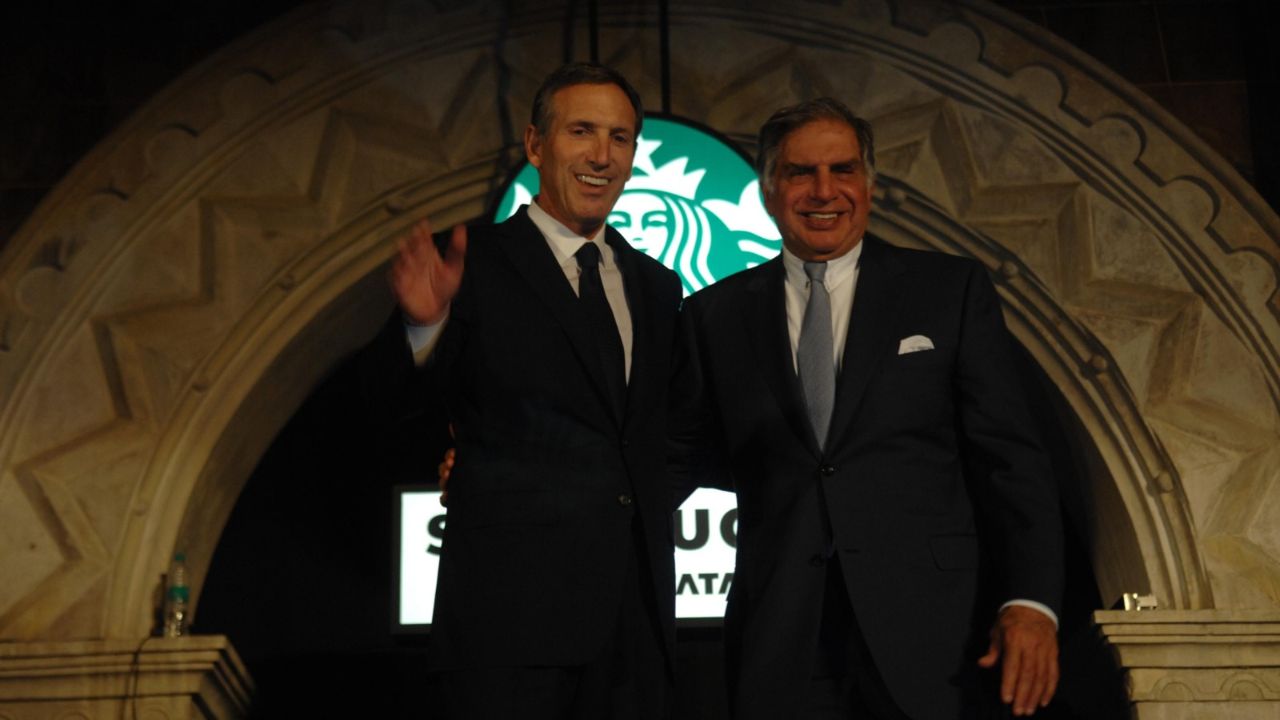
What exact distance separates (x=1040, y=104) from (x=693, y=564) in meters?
1.57

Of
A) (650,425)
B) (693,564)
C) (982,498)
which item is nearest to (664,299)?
(650,425)

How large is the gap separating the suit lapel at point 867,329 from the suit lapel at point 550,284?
343mm

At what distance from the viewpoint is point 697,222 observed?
4.93 meters

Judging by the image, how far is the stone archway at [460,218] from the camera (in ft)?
15.5

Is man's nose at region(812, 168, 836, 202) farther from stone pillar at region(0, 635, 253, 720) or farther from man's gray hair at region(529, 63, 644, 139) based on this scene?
stone pillar at region(0, 635, 253, 720)

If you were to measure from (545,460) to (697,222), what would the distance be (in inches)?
94.8

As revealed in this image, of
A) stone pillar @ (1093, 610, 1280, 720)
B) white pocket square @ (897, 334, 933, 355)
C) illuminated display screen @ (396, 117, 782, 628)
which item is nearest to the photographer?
white pocket square @ (897, 334, 933, 355)

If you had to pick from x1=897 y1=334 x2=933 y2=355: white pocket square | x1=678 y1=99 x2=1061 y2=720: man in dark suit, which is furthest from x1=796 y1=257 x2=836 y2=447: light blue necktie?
x1=897 y1=334 x2=933 y2=355: white pocket square

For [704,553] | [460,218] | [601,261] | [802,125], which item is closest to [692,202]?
[460,218]

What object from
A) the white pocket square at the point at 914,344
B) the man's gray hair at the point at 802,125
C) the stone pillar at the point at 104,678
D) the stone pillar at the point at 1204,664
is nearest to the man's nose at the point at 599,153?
the man's gray hair at the point at 802,125

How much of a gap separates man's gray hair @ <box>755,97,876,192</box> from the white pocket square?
0.95ft

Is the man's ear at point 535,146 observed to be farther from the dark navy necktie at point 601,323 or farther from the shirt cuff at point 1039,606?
the shirt cuff at point 1039,606

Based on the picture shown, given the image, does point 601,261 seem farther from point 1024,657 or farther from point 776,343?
point 1024,657

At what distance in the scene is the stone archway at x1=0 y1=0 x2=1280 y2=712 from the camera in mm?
4723
